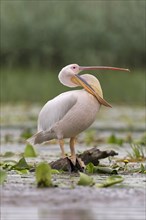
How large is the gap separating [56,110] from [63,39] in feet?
67.0

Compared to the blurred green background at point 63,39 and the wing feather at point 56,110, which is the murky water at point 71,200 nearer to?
the wing feather at point 56,110

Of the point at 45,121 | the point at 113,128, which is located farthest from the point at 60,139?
the point at 113,128

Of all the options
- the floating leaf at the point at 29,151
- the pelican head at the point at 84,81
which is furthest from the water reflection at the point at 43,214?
the floating leaf at the point at 29,151

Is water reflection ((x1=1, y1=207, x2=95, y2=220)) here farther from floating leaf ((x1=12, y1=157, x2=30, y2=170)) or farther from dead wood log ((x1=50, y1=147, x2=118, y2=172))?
floating leaf ((x1=12, y1=157, x2=30, y2=170))

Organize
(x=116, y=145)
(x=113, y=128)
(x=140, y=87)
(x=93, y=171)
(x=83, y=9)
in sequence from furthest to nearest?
(x=83, y=9)
(x=140, y=87)
(x=113, y=128)
(x=116, y=145)
(x=93, y=171)

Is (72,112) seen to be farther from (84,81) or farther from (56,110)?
(84,81)

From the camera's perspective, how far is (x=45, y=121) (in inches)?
325

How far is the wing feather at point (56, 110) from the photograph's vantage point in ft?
26.5

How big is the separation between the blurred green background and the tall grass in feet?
0.22

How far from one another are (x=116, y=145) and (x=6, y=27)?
16.5 meters

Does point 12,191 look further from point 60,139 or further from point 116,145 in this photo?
point 116,145

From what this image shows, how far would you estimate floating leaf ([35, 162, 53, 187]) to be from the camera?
6730 millimetres

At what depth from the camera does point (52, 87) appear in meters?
22.7

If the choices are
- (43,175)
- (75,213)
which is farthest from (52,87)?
(75,213)
